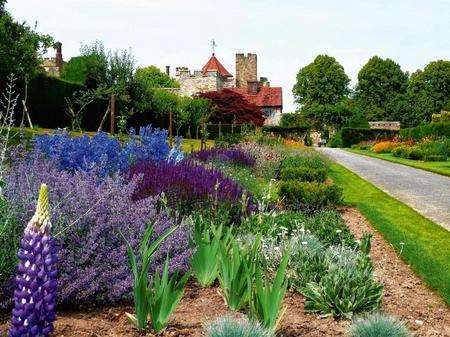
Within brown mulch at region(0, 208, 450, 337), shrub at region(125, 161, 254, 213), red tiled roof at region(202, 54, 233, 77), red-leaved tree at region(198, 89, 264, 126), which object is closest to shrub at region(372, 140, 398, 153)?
red-leaved tree at region(198, 89, 264, 126)

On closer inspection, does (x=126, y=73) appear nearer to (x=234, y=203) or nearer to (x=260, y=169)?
(x=260, y=169)

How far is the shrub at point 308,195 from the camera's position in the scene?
855 cm

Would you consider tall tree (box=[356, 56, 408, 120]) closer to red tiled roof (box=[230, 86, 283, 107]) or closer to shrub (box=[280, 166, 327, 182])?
red tiled roof (box=[230, 86, 283, 107])

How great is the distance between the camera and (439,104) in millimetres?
67875

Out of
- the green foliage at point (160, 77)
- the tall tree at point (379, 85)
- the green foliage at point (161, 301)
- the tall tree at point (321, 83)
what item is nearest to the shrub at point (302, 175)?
the green foliage at point (161, 301)

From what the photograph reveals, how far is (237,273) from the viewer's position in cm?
349

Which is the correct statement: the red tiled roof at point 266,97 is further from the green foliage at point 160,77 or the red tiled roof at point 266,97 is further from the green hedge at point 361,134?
the green hedge at point 361,134

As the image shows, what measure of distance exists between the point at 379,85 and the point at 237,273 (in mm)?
72318

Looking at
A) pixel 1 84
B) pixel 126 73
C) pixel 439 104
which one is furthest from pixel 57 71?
pixel 439 104

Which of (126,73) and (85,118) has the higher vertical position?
(126,73)

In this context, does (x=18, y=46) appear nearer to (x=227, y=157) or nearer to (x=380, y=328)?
(x=227, y=157)

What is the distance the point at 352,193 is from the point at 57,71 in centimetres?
4909

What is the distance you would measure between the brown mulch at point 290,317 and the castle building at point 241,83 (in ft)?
190

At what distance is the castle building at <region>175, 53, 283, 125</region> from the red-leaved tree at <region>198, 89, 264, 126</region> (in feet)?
25.0
